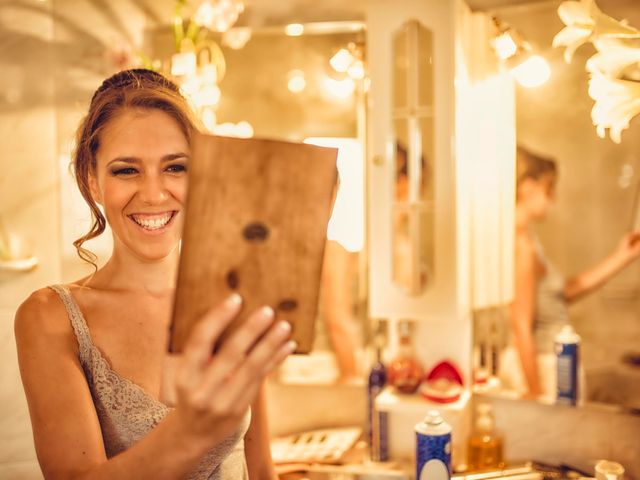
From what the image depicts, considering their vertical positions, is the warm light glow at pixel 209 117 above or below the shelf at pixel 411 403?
above

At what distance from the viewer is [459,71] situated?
1566 mm

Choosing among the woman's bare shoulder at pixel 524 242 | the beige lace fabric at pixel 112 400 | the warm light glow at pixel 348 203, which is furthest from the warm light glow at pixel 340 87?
the beige lace fabric at pixel 112 400

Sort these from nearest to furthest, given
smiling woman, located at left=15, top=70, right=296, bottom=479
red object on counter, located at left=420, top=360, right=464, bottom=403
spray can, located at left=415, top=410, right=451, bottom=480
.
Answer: smiling woman, located at left=15, top=70, right=296, bottom=479 < spray can, located at left=415, top=410, right=451, bottom=480 < red object on counter, located at left=420, top=360, right=464, bottom=403

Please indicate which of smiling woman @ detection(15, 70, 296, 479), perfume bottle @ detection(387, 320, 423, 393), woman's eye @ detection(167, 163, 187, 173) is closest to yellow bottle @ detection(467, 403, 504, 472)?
perfume bottle @ detection(387, 320, 423, 393)

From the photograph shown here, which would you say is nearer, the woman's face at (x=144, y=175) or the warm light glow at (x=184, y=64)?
the woman's face at (x=144, y=175)

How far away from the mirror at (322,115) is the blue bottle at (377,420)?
78 mm

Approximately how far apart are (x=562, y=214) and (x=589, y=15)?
28.5 inches

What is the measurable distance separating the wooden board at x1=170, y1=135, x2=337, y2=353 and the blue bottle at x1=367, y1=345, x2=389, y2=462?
116cm

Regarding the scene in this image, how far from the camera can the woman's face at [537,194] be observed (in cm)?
158

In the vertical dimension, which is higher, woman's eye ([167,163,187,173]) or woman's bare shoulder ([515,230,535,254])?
woman's eye ([167,163,187,173])

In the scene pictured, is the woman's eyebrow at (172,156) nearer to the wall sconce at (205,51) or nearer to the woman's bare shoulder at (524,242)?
the wall sconce at (205,51)

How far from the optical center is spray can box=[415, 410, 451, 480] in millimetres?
1386

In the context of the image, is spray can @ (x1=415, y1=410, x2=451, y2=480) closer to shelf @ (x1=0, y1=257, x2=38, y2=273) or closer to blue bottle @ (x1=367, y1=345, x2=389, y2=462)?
blue bottle @ (x1=367, y1=345, x2=389, y2=462)

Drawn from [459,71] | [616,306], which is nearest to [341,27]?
[459,71]
